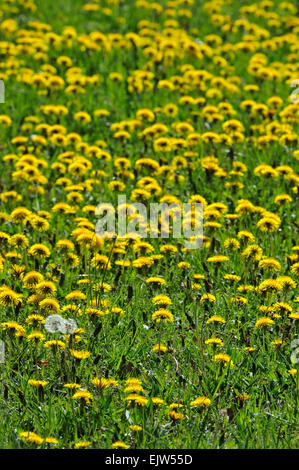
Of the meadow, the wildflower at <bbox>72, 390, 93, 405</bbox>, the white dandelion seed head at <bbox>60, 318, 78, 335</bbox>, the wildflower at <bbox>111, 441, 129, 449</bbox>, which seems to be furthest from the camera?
the white dandelion seed head at <bbox>60, 318, 78, 335</bbox>

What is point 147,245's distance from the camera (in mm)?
4207

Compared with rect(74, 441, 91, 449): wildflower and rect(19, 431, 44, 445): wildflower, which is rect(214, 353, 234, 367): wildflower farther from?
rect(19, 431, 44, 445): wildflower

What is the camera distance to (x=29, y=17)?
8719mm

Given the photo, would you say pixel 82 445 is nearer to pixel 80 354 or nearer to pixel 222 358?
pixel 80 354

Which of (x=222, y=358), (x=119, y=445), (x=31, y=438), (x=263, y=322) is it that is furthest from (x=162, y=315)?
(x=31, y=438)

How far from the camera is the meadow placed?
318cm

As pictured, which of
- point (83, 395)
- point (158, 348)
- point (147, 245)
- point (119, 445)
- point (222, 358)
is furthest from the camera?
point (147, 245)

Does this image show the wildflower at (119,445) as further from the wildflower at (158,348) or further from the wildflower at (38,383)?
the wildflower at (158,348)

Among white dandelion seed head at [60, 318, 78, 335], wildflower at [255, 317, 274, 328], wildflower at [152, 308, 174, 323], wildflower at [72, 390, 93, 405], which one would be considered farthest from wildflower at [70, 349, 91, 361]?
wildflower at [255, 317, 274, 328]

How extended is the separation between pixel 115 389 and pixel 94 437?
1.33ft

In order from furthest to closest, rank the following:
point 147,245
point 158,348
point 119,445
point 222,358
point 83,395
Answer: point 147,245
point 158,348
point 222,358
point 83,395
point 119,445

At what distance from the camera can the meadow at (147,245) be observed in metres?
3.18

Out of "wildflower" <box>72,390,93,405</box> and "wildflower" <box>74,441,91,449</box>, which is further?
"wildflower" <box>72,390,93,405</box>

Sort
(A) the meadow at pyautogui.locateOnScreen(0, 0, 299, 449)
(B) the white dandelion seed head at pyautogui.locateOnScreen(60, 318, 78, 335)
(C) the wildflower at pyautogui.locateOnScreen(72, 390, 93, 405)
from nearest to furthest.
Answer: (C) the wildflower at pyautogui.locateOnScreen(72, 390, 93, 405), (A) the meadow at pyautogui.locateOnScreen(0, 0, 299, 449), (B) the white dandelion seed head at pyautogui.locateOnScreen(60, 318, 78, 335)
